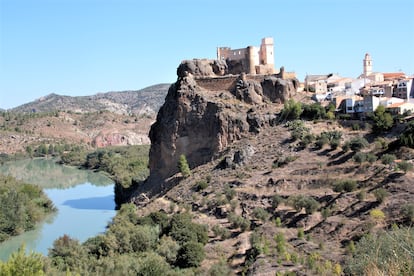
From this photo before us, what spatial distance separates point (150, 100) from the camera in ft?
654

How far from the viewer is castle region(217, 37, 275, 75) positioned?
1470 inches

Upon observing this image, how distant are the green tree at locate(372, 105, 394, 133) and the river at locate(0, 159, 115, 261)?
16821 millimetres

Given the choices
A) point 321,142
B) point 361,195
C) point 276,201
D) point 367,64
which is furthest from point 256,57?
point 361,195

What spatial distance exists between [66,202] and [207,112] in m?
19.0

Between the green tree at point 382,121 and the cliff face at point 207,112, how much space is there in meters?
6.74

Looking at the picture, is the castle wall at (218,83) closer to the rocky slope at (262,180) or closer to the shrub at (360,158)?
the rocky slope at (262,180)

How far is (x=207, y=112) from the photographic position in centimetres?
3500

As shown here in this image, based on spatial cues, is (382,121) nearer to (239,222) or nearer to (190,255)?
(239,222)

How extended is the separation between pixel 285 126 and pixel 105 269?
665 inches

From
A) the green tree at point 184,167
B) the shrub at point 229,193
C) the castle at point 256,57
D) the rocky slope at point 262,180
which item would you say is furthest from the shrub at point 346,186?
the castle at point 256,57

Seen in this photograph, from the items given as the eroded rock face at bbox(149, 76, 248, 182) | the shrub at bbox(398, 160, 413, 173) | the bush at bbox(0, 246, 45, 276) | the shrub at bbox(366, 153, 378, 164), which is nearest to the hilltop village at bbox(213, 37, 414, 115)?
the eroded rock face at bbox(149, 76, 248, 182)

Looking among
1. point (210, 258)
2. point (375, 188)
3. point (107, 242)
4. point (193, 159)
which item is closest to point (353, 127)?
point (375, 188)

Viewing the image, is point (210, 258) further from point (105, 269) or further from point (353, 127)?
point (353, 127)

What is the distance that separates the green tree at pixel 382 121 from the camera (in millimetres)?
29344
